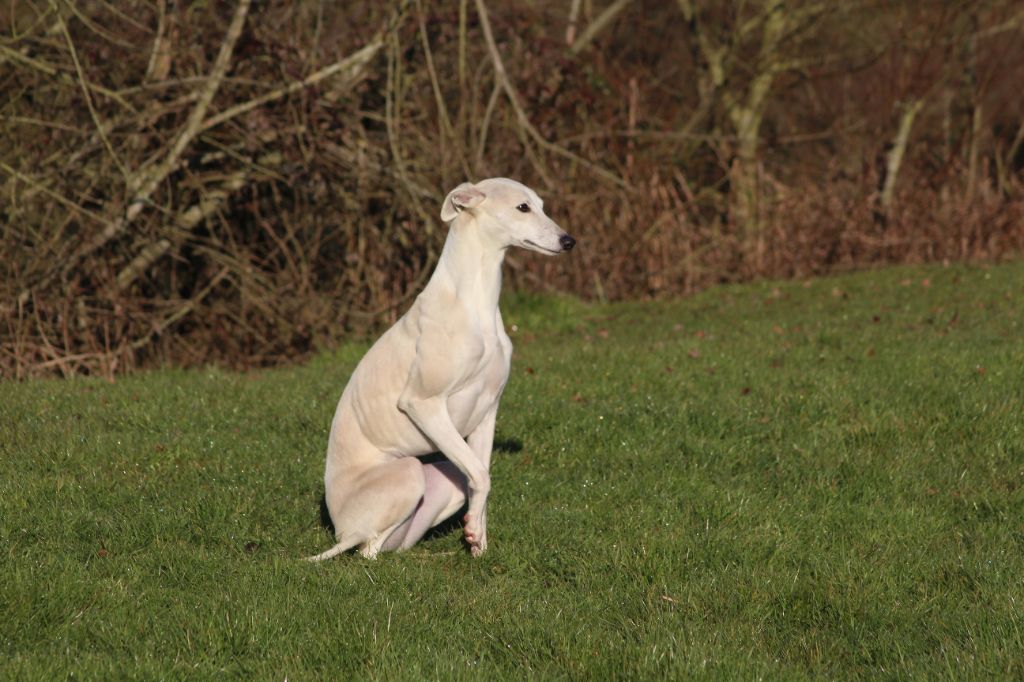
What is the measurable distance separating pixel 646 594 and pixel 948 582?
138 centimetres

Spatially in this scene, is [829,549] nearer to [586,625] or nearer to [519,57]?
[586,625]

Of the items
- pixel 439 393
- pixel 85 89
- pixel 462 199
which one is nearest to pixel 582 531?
pixel 439 393

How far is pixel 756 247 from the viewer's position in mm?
15836

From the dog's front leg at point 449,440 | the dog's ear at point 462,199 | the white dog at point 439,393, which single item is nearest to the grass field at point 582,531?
the white dog at point 439,393

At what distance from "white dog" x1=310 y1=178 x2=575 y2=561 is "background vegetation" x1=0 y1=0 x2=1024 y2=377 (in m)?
6.28

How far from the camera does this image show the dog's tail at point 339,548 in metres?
5.44

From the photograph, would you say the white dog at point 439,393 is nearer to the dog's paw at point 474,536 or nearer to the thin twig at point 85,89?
the dog's paw at point 474,536

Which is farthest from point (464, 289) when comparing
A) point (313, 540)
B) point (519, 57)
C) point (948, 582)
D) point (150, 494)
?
point (519, 57)

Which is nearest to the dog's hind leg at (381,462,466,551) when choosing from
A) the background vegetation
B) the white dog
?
the white dog

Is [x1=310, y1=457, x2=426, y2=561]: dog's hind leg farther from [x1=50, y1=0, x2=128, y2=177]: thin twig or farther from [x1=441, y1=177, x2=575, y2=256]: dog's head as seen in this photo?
[x1=50, y1=0, x2=128, y2=177]: thin twig

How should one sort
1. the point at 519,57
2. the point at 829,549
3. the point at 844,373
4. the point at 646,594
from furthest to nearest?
the point at 519,57 < the point at 844,373 < the point at 829,549 < the point at 646,594

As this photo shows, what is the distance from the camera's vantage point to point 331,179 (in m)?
12.4

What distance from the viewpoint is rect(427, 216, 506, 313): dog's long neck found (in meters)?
5.47

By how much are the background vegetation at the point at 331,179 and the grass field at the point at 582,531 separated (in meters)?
2.31
